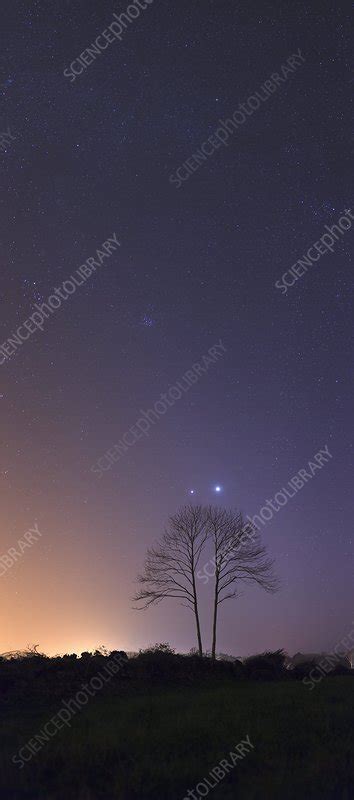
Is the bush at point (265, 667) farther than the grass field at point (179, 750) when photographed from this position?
Yes

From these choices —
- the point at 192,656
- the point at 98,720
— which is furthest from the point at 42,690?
the point at 192,656

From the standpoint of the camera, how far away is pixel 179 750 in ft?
37.9

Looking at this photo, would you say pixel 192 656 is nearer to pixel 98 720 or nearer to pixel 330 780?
pixel 98 720

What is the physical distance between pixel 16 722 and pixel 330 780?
25.2ft

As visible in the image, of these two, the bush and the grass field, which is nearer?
the grass field

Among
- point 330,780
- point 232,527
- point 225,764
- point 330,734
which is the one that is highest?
point 232,527

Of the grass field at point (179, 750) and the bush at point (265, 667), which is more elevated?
the bush at point (265, 667)

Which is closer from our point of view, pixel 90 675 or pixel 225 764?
pixel 225 764

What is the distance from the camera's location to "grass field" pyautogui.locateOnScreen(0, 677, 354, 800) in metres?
9.80

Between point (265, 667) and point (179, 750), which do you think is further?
point (265, 667)

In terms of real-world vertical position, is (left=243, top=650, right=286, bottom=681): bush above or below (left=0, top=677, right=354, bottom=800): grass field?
above

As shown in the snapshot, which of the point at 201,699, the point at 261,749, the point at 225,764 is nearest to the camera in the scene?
the point at 225,764

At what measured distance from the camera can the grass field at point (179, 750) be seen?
32.2ft

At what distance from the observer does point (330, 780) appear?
1012cm
